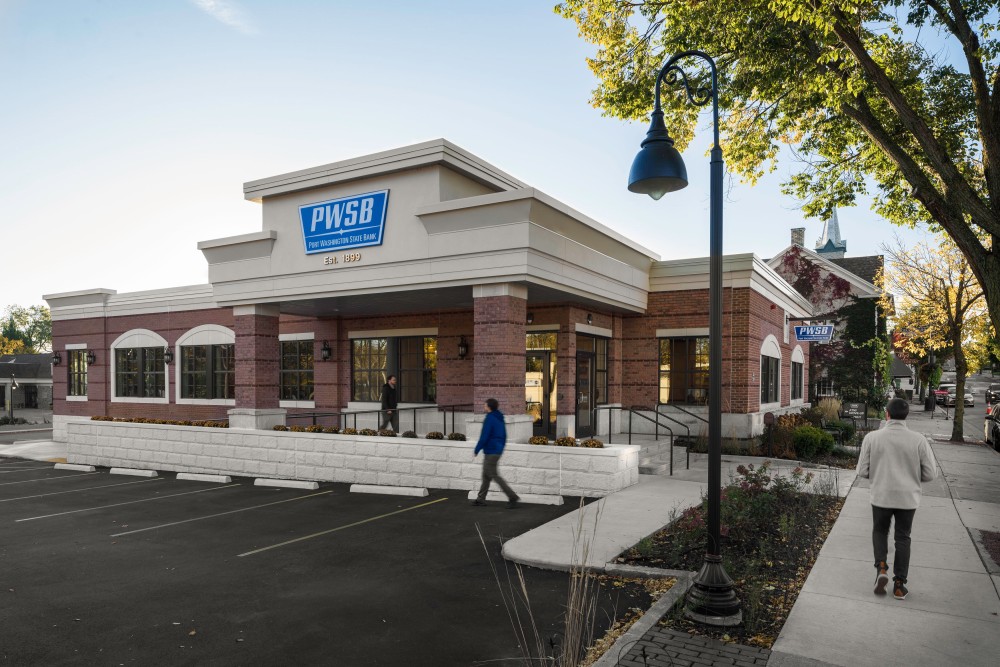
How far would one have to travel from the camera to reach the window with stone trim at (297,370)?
21.0 meters

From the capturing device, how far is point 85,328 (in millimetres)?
25797

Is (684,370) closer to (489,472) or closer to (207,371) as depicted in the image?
(489,472)

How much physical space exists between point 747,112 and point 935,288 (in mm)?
18239

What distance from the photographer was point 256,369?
52.5 ft

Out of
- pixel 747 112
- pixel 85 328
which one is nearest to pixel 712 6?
pixel 747 112

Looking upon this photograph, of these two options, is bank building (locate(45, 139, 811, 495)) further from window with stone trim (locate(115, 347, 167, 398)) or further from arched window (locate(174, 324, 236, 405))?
window with stone trim (locate(115, 347, 167, 398))

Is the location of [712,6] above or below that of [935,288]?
above

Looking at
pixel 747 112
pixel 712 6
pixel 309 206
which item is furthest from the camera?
pixel 309 206

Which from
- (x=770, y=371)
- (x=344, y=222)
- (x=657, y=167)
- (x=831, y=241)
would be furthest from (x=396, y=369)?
(x=831, y=241)

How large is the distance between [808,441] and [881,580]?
10.4 m

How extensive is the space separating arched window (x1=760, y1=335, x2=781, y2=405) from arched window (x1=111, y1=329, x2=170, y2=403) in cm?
2106

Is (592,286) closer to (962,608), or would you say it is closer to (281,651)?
(962,608)

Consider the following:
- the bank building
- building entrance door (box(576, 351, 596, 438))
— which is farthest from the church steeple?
building entrance door (box(576, 351, 596, 438))

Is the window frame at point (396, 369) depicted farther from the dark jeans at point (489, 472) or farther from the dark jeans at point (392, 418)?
the dark jeans at point (489, 472)
